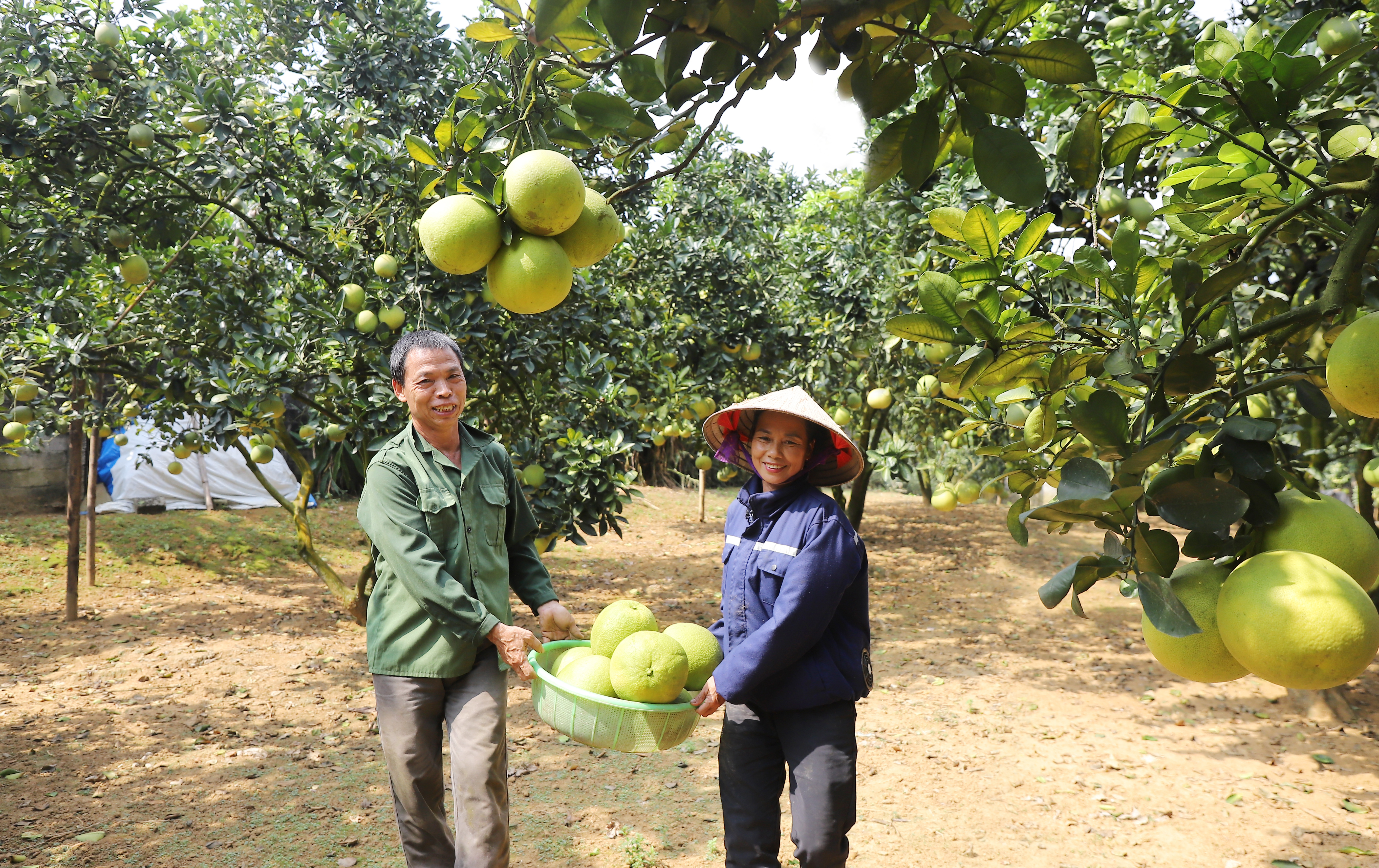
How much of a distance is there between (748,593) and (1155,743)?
3.30 meters

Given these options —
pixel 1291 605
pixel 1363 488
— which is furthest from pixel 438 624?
pixel 1363 488

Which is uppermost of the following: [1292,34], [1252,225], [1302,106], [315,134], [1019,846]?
[315,134]

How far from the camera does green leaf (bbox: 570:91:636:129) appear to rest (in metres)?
1.26

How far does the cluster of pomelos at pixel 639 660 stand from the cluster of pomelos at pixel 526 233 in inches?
37.3

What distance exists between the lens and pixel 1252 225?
140cm

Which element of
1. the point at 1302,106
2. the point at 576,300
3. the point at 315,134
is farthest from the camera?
the point at 576,300

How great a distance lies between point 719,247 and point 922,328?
570 cm

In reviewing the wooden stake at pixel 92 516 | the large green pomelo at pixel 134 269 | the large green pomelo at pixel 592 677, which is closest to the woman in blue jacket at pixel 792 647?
the large green pomelo at pixel 592 677

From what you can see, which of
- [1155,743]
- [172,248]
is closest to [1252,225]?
[1155,743]

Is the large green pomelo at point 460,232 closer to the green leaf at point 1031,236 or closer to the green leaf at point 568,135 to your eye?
the green leaf at point 568,135

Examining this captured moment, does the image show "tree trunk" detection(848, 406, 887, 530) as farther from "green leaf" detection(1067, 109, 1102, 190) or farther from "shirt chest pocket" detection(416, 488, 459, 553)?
"green leaf" detection(1067, 109, 1102, 190)

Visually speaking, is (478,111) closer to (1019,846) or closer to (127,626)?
(1019,846)

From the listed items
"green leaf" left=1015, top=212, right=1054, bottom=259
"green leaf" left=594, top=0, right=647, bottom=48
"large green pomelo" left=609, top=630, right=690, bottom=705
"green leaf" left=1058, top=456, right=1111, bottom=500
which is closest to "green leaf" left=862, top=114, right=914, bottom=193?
"green leaf" left=1015, top=212, right=1054, bottom=259

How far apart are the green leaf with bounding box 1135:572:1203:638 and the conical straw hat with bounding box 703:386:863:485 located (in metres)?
1.14
